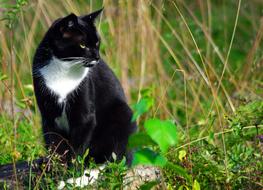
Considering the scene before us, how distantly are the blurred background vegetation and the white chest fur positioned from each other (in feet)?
0.54

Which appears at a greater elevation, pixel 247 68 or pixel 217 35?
pixel 247 68

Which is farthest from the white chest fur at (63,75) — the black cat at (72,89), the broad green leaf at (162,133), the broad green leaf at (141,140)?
the broad green leaf at (162,133)

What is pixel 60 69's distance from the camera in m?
4.03

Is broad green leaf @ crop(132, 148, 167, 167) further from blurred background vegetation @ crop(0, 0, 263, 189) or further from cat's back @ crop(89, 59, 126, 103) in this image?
cat's back @ crop(89, 59, 126, 103)

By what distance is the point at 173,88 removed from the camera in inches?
240

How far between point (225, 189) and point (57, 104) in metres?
1.03

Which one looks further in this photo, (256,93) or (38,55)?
(256,93)

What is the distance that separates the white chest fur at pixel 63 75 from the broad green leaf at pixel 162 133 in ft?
4.76

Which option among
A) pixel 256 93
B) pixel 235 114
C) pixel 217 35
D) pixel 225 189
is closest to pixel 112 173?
pixel 225 189

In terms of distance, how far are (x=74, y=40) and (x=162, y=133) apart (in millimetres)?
1574

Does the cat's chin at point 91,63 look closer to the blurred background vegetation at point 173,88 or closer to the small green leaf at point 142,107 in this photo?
the blurred background vegetation at point 173,88

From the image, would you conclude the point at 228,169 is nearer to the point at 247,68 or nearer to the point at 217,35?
the point at 247,68

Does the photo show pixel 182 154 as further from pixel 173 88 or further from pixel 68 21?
pixel 173 88

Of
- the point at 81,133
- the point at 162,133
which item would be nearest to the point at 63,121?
the point at 81,133
